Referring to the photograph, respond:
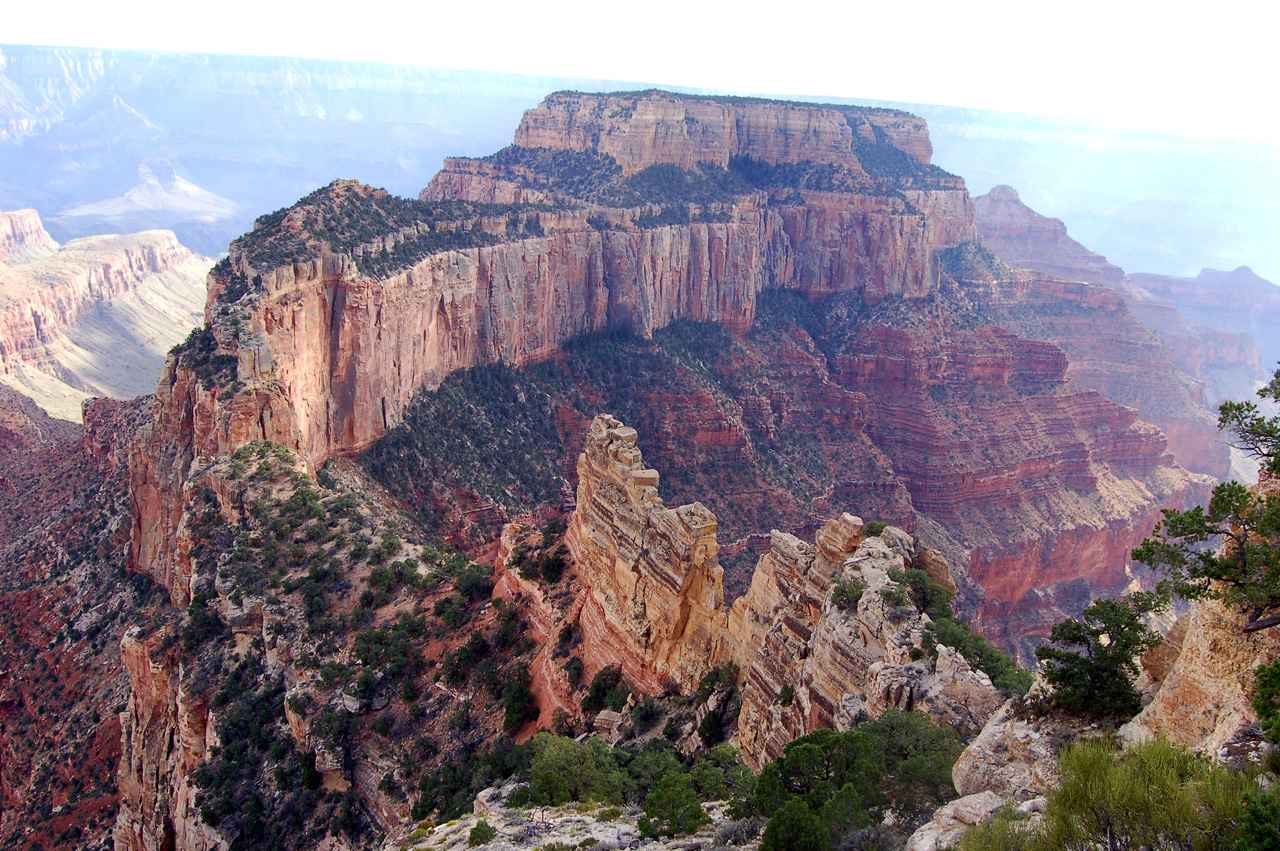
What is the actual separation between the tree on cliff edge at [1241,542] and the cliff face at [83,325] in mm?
127672

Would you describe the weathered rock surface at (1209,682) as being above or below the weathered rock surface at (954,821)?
above

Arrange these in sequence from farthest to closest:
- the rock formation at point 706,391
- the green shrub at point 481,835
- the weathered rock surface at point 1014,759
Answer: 1. the rock formation at point 706,391
2. the green shrub at point 481,835
3. the weathered rock surface at point 1014,759

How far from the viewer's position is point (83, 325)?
6452 inches

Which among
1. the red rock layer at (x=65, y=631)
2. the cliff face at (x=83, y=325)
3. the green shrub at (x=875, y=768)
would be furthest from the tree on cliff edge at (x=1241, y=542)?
the cliff face at (x=83, y=325)

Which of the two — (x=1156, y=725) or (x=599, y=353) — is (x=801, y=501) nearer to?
(x=599, y=353)

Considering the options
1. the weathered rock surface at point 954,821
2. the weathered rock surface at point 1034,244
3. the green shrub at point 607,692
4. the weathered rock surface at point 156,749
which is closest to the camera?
the weathered rock surface at point 954,821

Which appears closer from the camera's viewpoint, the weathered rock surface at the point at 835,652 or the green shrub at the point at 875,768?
the green shrub at the point at 875,768

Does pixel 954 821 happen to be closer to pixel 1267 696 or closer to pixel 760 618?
pixel 1267 696

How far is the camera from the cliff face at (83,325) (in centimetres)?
13300

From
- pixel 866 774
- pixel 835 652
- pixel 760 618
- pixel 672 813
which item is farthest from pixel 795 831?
pixel 760 618

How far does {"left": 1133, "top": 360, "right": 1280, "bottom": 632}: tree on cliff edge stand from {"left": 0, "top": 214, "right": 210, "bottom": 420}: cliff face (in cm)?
12767

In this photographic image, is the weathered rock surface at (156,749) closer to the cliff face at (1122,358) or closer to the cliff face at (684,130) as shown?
the cliff face at (684,130)

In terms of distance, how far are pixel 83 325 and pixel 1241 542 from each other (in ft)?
615

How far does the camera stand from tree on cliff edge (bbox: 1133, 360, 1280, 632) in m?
13.3
